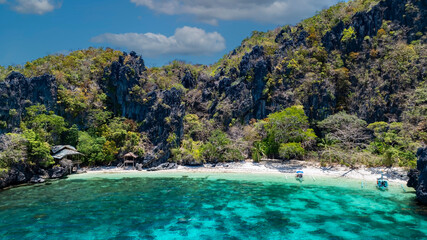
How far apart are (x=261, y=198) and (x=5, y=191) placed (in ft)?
75.2

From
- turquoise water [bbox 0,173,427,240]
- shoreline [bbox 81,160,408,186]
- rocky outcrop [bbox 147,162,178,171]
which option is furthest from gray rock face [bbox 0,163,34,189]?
rocky outcrop [bbox 147,162,178,171]

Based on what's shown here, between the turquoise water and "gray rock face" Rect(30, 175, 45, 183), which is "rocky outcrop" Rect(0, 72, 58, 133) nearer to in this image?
"gray rock face" Rect(30, 175, 45, 183)

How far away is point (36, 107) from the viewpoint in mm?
32844

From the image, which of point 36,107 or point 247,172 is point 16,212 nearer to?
point 36,107

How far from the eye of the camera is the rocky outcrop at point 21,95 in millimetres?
29669

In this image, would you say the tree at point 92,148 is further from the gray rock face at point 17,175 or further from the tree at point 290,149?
the tree at point 290,149

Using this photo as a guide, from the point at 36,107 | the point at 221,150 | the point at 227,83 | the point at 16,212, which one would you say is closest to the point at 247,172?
the point at 221,150

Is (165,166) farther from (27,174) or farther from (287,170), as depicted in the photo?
(287,170)

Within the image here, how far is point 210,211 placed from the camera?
60.6ft

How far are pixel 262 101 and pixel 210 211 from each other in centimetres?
3018

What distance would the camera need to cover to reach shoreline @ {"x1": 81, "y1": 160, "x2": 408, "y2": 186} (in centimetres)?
2690

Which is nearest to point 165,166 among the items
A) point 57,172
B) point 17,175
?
point 57,172

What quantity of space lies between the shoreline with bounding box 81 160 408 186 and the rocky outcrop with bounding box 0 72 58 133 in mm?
10217

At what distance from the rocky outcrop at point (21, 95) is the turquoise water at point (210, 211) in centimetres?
999
